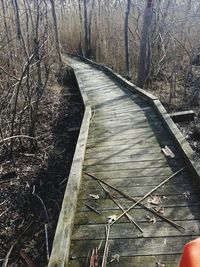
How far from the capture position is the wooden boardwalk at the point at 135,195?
7.36 ft

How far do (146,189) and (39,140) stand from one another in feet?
8.53

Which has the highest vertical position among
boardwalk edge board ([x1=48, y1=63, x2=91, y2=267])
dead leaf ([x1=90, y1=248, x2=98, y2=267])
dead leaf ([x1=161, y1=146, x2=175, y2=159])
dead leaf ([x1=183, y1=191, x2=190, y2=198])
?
boardwalk edge board ([x1=48, y1=63, x2=91, y2=267])

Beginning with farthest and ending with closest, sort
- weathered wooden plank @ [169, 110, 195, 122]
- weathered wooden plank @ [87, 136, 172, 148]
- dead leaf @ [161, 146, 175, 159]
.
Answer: weathered wooden plank @ [169, 110, 195, 122] < weathered wooden plank @ [87, 136, 172, 148] < dead leaf @ [161, 146, 175, 159]

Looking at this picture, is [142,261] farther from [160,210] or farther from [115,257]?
[160,210]

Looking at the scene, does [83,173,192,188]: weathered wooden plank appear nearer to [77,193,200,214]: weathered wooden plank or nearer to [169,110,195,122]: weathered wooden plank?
[77,193,200,214]: weathered wooden plank

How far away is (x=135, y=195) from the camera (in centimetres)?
287

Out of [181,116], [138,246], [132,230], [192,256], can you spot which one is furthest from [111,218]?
[181,116]

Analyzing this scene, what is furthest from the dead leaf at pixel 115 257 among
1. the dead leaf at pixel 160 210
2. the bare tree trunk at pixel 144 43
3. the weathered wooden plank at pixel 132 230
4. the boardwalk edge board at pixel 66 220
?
the bare tree trunk at pixel 144 43

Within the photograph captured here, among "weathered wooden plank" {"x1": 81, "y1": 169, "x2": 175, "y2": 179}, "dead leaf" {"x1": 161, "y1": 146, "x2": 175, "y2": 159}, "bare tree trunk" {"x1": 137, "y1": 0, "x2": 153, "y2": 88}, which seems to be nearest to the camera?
"weathered wooden plank" {"x1": 81, "y1": 169, "x2": 175, "y2": 179}

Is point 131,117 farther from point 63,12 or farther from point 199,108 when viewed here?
point 63,12

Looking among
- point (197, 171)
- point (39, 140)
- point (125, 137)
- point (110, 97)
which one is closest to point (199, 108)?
point (110, 97)

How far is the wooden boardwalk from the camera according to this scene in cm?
224

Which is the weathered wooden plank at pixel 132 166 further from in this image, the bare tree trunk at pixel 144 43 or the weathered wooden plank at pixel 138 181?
the bare tree trunk at pixel 144 43

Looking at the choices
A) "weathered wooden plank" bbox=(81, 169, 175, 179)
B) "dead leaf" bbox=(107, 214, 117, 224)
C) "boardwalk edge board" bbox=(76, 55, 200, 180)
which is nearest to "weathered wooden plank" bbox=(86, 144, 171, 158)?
"boardwalk edge board" bbox=(76, 55, 200, 180)
